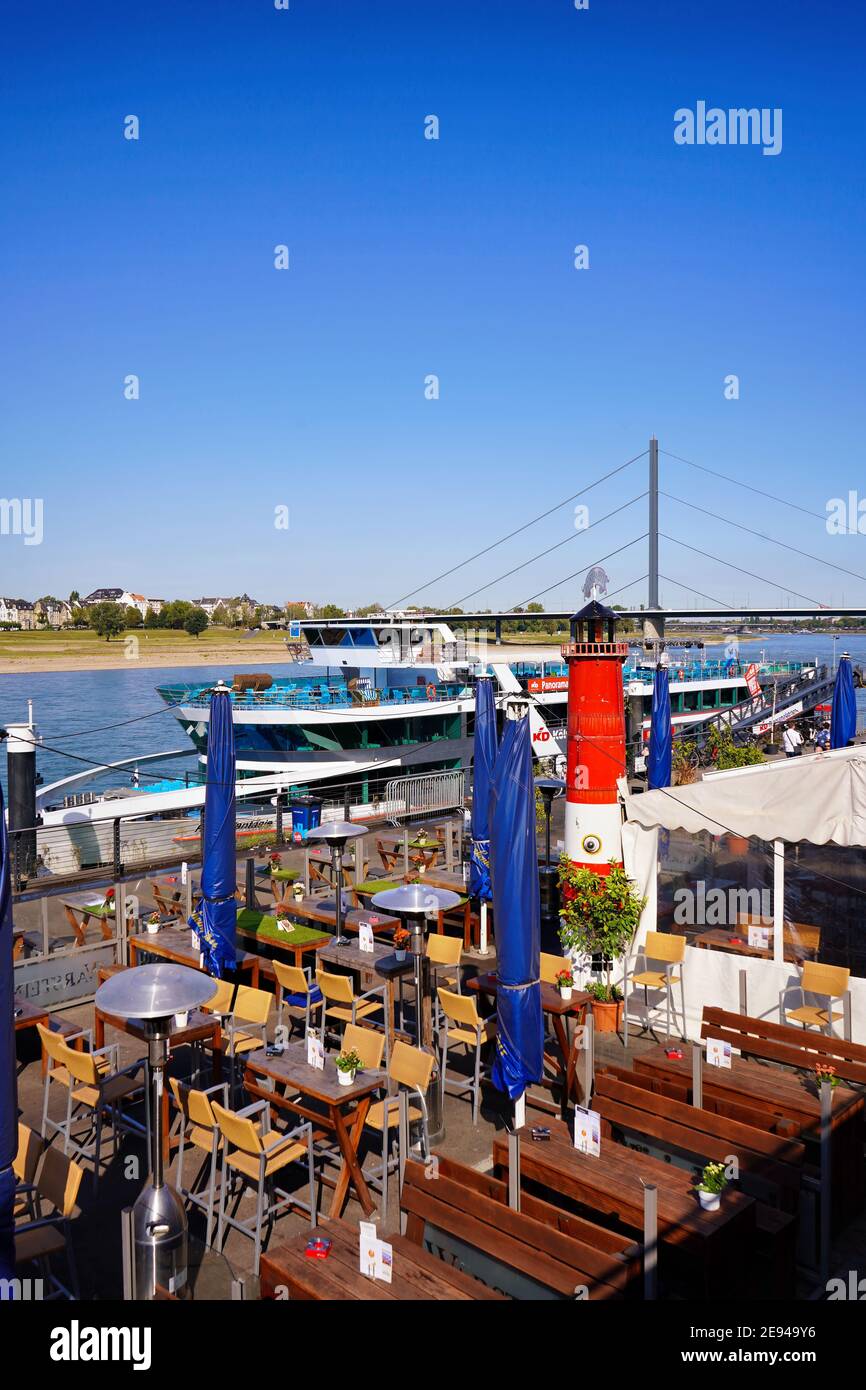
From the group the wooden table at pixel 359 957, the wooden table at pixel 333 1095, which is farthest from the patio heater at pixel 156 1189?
the wooden table at pixel 359 957

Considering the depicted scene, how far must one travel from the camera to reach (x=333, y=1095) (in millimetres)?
6020

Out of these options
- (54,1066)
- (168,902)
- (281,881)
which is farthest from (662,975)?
(168,902)

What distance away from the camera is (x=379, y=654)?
32875mm

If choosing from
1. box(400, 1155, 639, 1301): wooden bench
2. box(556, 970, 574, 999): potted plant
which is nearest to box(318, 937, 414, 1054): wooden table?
box(556, 970, 574, 999): potted plant

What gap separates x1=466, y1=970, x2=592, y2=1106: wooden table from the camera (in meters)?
7.56

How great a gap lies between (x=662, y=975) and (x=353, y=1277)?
5.60 m

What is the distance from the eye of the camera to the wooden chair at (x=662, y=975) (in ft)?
30.3

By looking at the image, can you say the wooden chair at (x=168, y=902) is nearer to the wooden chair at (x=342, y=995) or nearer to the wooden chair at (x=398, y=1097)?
the wooden chair at (x=342, y=995)

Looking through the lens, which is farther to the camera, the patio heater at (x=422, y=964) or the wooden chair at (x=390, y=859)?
the wooden chair at (x=390, y=859)

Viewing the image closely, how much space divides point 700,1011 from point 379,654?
80.2ft

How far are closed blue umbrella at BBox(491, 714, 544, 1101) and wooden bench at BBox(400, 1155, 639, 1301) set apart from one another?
163 centimetres

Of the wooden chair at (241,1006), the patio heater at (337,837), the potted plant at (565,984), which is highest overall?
the patio heater at (337,837)

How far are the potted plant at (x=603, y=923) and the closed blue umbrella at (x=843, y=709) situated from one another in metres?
10.6

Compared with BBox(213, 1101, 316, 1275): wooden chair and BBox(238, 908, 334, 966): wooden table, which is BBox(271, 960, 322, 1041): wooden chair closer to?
BBox(238, 908, 334, 966): wooden table
